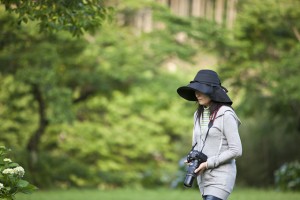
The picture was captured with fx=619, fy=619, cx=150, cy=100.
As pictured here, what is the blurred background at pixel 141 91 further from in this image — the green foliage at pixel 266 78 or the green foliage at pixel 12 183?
the green foliage at pixel 12 183

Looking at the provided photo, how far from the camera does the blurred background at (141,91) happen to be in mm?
16594

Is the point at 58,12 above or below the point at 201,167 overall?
above

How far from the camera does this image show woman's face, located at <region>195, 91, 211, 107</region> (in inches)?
217

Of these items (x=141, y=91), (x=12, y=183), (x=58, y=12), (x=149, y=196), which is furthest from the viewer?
(x=141, y=91)

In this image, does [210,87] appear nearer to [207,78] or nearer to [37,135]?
[207,78]

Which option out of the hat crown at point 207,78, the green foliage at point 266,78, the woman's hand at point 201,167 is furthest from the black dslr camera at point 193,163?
the green foliage at point 266,78

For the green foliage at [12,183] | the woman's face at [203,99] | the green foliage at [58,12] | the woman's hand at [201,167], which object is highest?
the green foliage at [58,12]

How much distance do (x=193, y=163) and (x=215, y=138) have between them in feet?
0.95

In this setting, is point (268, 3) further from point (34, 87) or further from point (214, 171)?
point (214, 171)

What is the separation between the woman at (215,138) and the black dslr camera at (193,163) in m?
0.04

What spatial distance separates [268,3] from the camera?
56.7 ft

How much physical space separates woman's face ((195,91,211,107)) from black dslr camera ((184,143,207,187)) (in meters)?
0.44

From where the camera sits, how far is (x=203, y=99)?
553 centimetres

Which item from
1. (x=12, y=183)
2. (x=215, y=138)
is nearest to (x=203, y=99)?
(x=215, y=138)
